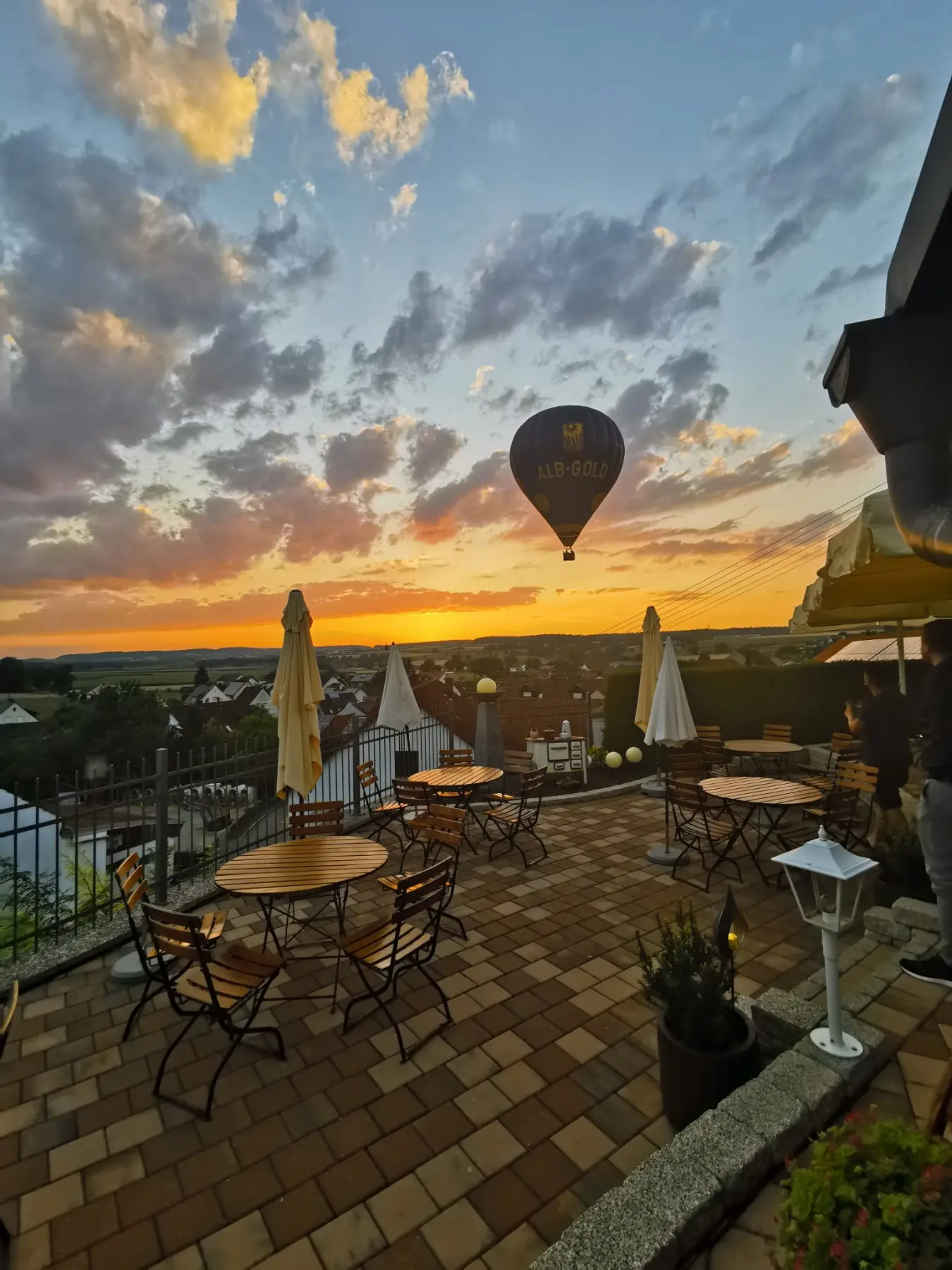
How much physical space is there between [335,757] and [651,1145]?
5673 millimetres

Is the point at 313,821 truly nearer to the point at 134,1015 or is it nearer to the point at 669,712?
the point at 134,1015

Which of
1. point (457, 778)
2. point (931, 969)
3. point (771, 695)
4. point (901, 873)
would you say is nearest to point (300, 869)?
point (457, 778)

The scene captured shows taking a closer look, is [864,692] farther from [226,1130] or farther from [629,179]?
[226,1130]

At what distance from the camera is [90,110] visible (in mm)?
5211

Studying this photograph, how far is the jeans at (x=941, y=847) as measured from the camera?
199 centimetres

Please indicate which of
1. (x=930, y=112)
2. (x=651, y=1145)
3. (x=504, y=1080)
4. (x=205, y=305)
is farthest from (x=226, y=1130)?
(x=205, y=305)

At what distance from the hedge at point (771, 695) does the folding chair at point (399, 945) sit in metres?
8.47

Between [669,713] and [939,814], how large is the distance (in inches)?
216

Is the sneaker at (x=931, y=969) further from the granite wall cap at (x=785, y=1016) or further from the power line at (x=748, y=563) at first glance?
the power line at (x=748, y=563)

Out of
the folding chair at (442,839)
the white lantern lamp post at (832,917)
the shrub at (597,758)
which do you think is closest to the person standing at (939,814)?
the white lantern lamp post at (832,917)

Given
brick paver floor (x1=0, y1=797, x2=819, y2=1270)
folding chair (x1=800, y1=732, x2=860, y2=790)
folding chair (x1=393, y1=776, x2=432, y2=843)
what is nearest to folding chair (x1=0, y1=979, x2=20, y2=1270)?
brick paver floor (x1=0, y1=797, x2=819, y2=1270)

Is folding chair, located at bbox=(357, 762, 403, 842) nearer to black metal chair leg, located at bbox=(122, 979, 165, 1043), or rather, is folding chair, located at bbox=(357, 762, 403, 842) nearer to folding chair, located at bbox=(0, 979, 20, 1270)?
black metal chair leg, located at bbox=(122, 979, 165, 1043)

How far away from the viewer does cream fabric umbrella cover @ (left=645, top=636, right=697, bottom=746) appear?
7434 millimetres

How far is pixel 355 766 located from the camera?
701 cm
